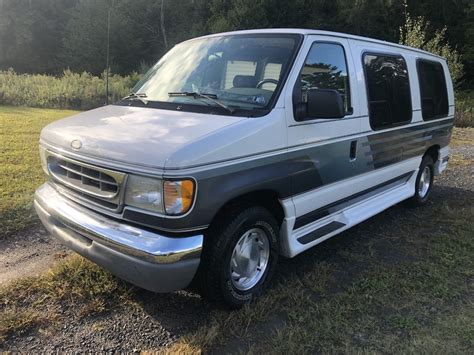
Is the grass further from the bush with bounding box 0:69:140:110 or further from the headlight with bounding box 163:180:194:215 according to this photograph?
the bush with bounding box 0:69:140:110

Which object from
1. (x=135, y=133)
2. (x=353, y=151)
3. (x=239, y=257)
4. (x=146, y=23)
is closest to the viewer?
(x=135, y=133)

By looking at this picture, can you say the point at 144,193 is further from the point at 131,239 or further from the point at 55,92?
the point at 55,92

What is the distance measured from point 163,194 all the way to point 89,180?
75 centimetres

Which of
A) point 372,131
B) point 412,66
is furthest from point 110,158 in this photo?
point 412,66

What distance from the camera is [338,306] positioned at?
364cm

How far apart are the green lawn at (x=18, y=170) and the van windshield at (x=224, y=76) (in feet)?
6.76

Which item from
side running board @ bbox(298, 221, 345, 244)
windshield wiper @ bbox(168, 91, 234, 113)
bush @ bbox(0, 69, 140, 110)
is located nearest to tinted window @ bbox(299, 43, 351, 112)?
windshield wiper @ bbox(168, 91, 234, 113)

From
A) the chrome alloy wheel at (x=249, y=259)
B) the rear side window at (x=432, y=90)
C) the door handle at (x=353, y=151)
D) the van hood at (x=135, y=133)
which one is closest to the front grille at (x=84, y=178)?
the van hood at (x=135, y=133)

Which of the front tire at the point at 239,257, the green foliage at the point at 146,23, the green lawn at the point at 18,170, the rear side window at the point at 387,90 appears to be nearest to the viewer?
the front tire at the point at 239,257

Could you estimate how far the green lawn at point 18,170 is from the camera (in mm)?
5195

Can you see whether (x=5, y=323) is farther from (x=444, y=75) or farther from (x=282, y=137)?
(x=444, y=75)

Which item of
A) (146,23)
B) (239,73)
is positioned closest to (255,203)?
(239,73)

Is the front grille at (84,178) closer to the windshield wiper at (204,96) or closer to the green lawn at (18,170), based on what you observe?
the windshield wiper at (204,96)

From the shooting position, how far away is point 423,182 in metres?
6.55
